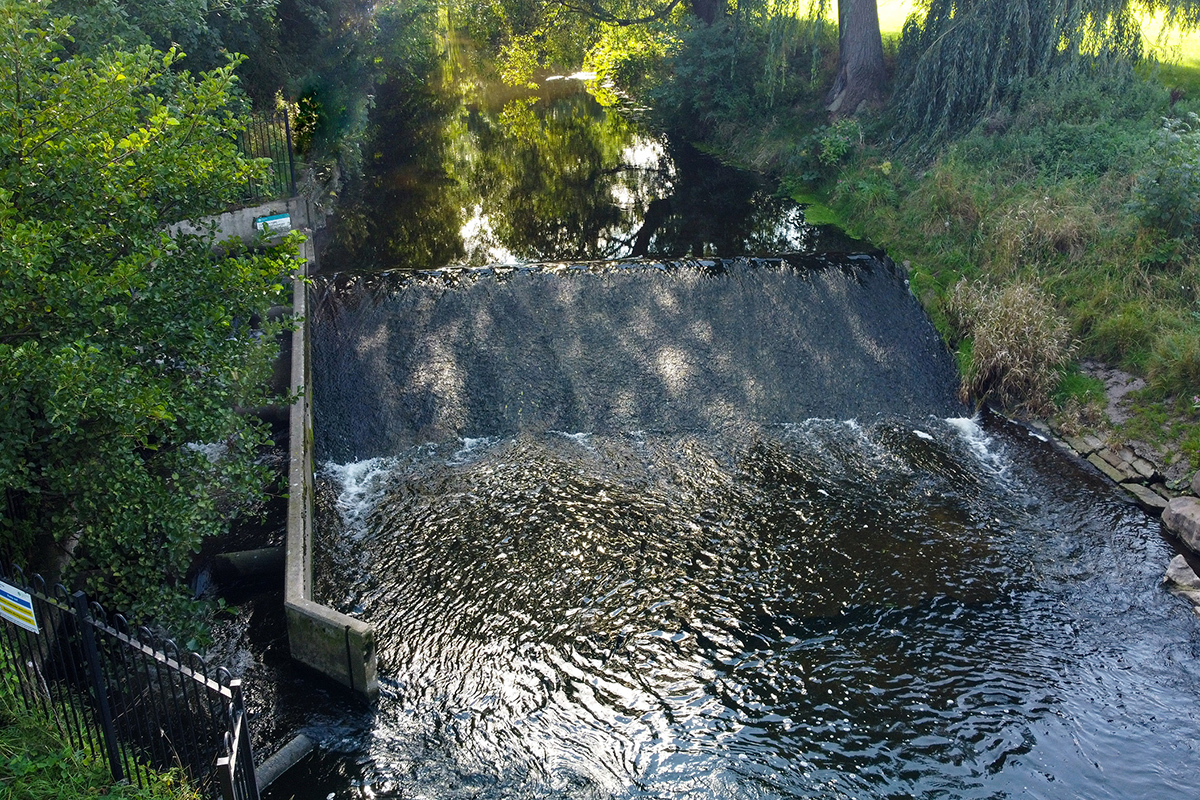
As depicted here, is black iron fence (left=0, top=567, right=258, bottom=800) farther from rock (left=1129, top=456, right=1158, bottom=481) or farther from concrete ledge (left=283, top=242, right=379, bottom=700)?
rock (left=1129, top=456, right=1158, bottom=481)

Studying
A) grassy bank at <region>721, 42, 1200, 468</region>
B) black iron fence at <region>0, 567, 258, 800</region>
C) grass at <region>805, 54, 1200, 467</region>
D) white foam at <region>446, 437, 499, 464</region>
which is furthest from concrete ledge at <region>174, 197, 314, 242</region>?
grass at <region>805, 54, 1200, 467</region>

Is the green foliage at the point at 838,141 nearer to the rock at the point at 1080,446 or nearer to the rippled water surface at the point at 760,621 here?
the rippled water surface at the point at 760,621

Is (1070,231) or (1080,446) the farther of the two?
(1070,231)

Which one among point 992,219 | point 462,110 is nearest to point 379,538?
point 992,219

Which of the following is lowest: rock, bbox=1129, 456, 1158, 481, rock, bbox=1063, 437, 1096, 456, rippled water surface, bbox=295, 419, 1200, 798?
rippled water surface, bbox=295, 419, 1200, 798

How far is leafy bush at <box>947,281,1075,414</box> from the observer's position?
11250mm

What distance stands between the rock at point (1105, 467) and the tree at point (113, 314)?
9070 mm

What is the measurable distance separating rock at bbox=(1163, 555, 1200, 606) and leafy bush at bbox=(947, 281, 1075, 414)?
310 cm

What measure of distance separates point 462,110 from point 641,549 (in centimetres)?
2009

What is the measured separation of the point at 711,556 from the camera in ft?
28.2

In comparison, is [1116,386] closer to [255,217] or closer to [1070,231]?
[1070,231]

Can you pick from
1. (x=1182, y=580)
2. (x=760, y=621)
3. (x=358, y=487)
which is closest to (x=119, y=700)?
(x=358, y=487)

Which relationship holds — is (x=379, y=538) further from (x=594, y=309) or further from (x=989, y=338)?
(x=989, y=338)

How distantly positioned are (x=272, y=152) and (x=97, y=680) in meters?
11.9
